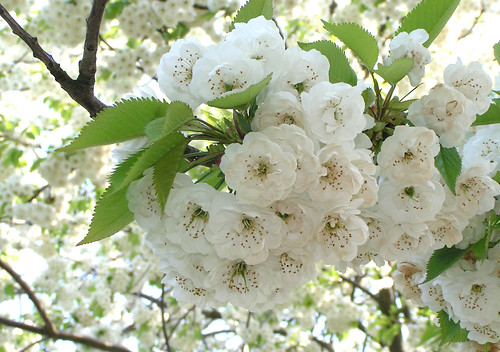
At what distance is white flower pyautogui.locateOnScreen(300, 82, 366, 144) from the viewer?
0.83m

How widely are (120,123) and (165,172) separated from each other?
117 mm

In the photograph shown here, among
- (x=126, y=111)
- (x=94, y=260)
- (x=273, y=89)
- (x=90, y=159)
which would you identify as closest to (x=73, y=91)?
(x=126, y=111)

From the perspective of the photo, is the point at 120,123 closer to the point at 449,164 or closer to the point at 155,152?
the point at 155,152

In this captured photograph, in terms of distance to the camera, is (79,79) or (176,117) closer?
(176,117)

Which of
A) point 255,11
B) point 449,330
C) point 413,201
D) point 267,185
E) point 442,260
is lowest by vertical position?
point 449,330

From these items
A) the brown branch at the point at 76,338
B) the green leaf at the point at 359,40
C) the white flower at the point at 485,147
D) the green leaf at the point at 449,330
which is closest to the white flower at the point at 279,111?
the green leaf at the point at 359,40

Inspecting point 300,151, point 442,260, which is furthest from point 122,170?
point 442,260

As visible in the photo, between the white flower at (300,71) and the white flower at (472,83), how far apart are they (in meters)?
0.27

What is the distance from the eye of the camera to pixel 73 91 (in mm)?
1177

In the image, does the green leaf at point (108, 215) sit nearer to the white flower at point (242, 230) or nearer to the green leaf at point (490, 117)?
the white flower at point (242, 230)

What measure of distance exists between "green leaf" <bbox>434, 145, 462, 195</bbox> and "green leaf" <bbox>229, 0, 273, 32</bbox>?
1.56ft

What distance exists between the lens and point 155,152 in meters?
0.83

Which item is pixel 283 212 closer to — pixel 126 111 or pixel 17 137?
pixel 126 111

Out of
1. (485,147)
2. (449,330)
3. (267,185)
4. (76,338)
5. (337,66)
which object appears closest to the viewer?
(267,185)
